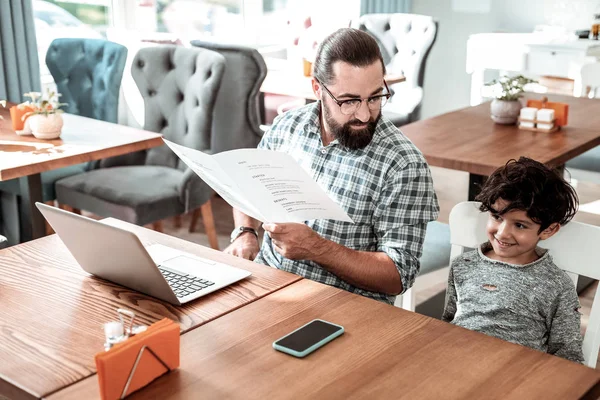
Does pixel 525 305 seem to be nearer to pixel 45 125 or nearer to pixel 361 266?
pixel 361 266

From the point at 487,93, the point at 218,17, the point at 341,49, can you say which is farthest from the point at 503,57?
the point at 341,49

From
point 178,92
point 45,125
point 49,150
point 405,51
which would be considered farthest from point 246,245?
point 405,51

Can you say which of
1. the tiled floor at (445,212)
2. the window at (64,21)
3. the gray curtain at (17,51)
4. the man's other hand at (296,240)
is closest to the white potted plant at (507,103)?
the tiled floor at (445,212)

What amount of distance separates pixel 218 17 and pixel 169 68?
6.76 ft

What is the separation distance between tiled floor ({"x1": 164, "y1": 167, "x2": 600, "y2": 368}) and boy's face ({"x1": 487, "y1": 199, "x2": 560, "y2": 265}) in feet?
4.36

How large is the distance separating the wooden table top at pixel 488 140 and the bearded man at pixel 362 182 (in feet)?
2.73

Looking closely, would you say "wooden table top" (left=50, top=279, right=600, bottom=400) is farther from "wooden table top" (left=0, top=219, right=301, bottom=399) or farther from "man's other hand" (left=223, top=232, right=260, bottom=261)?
"man's other hand" (left=223, top=232, right=260, bottom=261)

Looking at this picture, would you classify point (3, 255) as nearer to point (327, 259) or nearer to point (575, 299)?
point (327, 259)

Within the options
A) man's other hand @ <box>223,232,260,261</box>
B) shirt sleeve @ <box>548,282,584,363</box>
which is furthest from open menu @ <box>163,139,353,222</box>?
shirt sleeve @ <box>548,282,584,363</box>

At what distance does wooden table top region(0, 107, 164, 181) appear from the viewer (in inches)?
99.0

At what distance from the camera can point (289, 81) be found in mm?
4188

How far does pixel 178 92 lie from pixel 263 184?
1.87 metres

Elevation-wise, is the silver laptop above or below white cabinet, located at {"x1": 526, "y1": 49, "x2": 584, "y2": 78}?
above

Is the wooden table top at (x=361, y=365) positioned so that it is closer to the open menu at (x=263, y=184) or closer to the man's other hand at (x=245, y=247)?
the open menu at (x=263, y=184)
